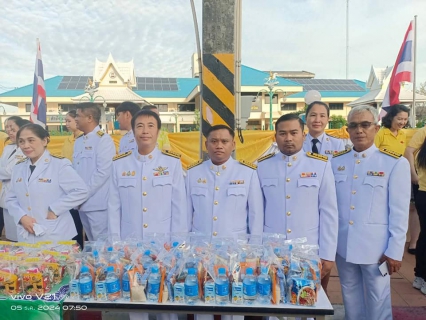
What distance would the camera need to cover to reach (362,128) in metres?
2.49

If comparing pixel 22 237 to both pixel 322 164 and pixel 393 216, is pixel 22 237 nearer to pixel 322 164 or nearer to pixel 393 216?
pixel 322 164

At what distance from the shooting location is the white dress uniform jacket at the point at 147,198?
264 cm

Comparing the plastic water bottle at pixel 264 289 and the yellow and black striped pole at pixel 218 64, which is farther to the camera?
the yellow and black striped pole at pixel 218 64

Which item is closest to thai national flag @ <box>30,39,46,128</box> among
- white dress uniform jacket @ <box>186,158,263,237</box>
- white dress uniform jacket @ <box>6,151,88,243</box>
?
white dress uniform jacket @ <box>6,151,88,243</box>

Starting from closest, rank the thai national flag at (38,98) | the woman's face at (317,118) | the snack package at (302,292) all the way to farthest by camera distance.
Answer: the snack package at (302,292)
the woman's face at (317,118)
the thai national flag at (38,98)

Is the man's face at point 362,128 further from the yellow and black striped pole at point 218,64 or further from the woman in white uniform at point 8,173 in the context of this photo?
the woman in white uniform at point 8,173

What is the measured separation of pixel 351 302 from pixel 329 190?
3.14 ft

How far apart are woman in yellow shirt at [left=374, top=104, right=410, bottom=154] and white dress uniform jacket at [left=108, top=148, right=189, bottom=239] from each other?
2.95 m

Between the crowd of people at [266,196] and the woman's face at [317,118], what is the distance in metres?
1.03

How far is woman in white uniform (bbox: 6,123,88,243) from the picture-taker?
2.83 metres

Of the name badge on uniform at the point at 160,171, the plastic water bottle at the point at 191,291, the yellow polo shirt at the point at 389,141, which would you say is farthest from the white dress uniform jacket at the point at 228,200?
the yellow polo shirt at the point at 389,141

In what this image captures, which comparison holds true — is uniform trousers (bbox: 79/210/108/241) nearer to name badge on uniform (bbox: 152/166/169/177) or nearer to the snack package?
name badge on uniform (bbox: 152/166/169/177)

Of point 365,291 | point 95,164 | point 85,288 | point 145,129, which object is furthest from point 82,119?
point 365,291

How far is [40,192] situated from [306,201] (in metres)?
2.18
